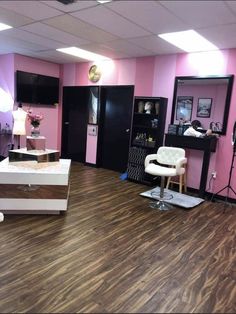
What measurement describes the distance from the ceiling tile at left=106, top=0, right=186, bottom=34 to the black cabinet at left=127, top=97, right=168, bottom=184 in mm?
1626

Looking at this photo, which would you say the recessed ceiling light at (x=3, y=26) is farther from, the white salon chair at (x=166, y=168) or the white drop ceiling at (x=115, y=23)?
the white salon chair at (x=166, y=168)

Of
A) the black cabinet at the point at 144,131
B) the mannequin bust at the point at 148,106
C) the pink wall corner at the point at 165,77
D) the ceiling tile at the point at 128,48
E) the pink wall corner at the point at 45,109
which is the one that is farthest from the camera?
the pink wall corner at the point at 45,109

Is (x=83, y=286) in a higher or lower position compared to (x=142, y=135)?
lower

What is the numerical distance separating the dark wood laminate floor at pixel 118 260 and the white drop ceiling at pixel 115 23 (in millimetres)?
2535

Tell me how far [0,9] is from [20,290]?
125 inches

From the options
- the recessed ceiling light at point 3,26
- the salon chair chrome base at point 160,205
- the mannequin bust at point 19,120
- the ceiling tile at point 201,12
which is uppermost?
the recessed ceiling light at point 3,26

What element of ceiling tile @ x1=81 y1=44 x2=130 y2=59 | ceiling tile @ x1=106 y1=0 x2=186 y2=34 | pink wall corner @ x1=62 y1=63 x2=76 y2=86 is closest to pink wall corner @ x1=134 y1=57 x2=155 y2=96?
ceiling tile @ x1=81 y1=44 x2=130 y2=59

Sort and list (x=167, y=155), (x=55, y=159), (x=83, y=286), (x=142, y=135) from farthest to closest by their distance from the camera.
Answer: (x=142, y=135) < (x=167, y=155) < (x=55, y=159) < (x=83, y=286)

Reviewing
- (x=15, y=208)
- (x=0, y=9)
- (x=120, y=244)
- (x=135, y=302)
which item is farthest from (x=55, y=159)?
(x=135, y=302)

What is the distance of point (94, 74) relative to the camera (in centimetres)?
603

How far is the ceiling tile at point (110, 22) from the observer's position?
3.05 meters

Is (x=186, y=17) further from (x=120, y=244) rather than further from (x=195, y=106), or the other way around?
(x=120, y=244)

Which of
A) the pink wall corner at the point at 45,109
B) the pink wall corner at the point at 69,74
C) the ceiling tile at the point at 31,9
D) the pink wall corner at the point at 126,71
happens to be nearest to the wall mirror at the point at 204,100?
the pink wall corner at the point at 126,71

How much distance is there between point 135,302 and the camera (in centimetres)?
187
